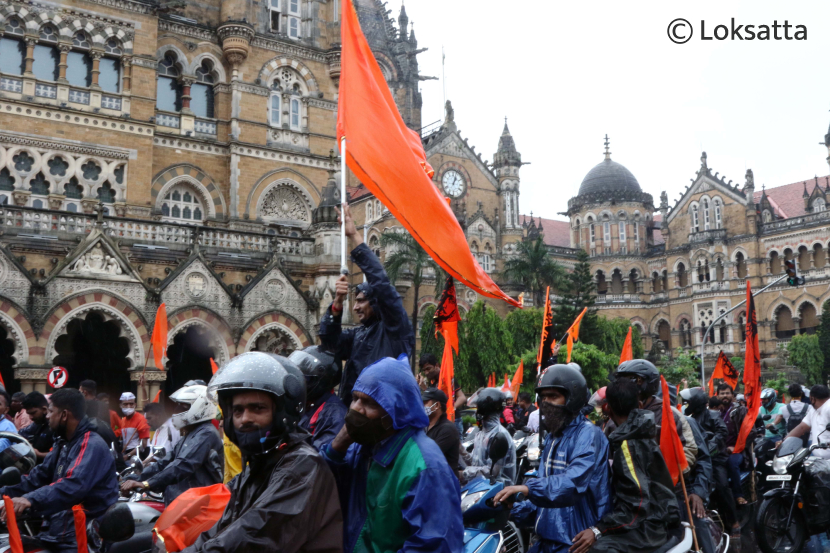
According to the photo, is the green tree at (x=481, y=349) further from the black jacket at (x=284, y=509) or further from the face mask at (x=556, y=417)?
the black jacket at (x=284, y=509)

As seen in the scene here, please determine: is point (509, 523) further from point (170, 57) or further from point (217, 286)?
point (170, 57)

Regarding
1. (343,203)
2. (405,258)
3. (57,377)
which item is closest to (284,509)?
(343,203)

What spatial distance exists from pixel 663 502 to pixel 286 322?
52.3ft

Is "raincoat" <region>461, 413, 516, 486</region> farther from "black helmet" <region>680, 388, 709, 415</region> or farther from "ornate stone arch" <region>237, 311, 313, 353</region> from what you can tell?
"ornate stone arch" <region>237, 311, 313, 353</region>

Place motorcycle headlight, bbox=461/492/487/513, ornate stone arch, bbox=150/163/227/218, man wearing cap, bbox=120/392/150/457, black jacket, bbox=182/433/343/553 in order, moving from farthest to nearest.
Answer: ornate stone arch, bbox=150/163/227/218 < man wearing cap, bbox=120/392/150/457 < motorcycle headlight, bbox=461/492/487/513 < black jacket, bbox=182/433/343/553

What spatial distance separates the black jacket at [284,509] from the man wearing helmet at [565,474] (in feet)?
4.87

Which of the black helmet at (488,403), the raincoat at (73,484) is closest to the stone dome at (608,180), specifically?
the black helmet at (488,403)

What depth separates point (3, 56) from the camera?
22.0m

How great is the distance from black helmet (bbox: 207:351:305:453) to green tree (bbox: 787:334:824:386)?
49.8 metres

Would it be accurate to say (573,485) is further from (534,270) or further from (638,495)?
(534,270)

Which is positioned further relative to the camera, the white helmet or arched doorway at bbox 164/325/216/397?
arched doorway at bbox 164/325/216/397

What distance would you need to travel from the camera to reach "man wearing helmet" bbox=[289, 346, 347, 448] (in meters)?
5.05

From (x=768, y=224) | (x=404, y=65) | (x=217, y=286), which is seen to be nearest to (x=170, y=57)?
(x=217, y=286)

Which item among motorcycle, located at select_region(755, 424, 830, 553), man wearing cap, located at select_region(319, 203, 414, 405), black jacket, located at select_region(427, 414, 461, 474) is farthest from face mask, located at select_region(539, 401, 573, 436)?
motorcycle, located at select_region(755, 424, 830, 553)
